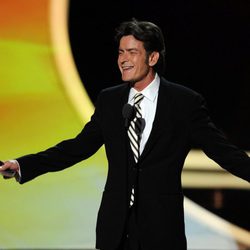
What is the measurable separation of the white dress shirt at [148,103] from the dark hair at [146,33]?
0.10m

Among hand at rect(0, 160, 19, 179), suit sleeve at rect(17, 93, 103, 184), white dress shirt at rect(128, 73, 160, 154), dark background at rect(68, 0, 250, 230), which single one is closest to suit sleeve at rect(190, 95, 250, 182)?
white dress shirt at rect(128, 73, 160, 154)

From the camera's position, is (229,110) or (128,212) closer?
(128,212)

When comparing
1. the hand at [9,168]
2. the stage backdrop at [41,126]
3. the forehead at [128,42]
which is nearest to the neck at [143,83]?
the forehead at [128,42]

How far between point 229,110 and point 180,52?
0.44 meters

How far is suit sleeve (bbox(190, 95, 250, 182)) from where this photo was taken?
2260mm

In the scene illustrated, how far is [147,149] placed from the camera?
87.1 inches

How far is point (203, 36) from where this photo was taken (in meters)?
3.67

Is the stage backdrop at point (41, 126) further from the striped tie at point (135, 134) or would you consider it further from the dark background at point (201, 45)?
the striped tie at point (135, 134)

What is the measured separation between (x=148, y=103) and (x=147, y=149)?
0.19 m

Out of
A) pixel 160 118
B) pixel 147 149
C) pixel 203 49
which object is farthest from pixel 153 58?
pixel 203 49

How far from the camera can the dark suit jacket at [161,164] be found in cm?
222

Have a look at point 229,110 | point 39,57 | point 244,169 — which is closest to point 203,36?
point 229,110

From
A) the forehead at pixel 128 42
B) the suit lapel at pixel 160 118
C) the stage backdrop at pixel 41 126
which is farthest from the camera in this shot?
the stage backdrop at pixel 41 126

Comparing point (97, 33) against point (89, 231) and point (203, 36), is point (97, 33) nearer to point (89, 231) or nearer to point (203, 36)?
point (203, 36)
